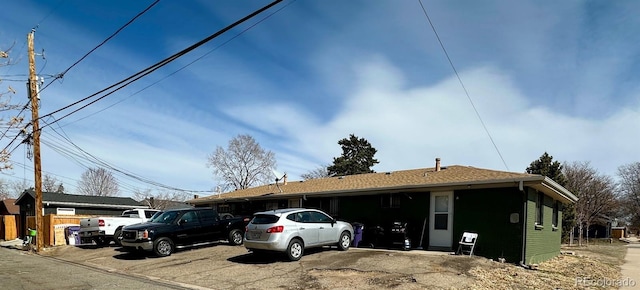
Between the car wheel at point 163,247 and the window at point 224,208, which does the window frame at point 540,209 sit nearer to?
the car wheel at point 163,247

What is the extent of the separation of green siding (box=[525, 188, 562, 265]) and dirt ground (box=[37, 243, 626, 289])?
45cm

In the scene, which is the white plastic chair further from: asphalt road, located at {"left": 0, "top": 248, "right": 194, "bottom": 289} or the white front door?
asphalt road, located at {"left": 0, "top": 248, "right": 194, "bottom": 289}

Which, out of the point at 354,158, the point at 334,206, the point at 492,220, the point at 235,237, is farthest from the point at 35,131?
the point at 354,158

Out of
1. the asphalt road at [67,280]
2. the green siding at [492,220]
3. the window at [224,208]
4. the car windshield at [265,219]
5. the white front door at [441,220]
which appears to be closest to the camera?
the asphalt road at [67,280]

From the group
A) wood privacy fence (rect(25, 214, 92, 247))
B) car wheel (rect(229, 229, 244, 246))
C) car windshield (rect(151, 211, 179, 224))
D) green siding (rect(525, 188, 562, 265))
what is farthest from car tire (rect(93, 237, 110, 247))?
green siding (rect(525, 188, 562, 265))

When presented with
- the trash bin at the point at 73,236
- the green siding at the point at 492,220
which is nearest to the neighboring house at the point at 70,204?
the trash bin at the point at 73,236

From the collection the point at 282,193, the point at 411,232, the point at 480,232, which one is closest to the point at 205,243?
the point at 282,193

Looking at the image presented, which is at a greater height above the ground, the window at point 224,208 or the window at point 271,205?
the window at point 271,205

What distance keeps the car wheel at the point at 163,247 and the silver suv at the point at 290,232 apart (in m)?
3.84

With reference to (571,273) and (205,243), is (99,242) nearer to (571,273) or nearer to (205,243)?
(205,243)

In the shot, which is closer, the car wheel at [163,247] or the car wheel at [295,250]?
the car wheel at [295,250]

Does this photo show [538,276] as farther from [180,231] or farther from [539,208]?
[180,231]

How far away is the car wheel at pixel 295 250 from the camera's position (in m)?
12.5

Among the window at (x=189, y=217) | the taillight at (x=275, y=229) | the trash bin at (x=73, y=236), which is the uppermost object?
the taillight at (x=275, y=229)
